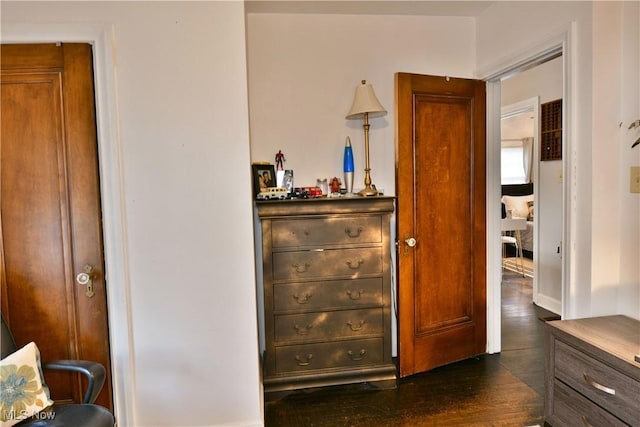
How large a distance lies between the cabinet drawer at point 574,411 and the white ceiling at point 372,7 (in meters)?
2.39

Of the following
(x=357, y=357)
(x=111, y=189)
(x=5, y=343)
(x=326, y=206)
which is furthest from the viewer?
(x=357, y=357)

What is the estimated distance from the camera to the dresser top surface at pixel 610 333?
68.6 inches

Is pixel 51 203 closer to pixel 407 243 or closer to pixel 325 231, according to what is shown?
pixel 325 231

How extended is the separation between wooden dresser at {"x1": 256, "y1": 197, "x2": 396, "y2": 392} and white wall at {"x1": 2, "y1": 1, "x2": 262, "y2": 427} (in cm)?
40

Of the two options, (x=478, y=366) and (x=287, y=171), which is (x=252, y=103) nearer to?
(x=287, y=171)

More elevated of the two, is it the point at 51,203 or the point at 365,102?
the point at 365,102

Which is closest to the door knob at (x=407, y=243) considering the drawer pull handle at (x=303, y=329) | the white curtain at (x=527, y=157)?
the drawer pull handle at (x=303, y=329)

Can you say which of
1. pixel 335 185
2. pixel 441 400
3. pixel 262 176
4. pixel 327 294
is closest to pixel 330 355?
pixel 327 294

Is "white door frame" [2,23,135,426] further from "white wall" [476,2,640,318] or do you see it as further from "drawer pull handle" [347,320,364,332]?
"white wall" [476,2,640,318]

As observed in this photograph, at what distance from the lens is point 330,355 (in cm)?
266

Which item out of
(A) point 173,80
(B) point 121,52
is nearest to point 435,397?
(A) point 173,80

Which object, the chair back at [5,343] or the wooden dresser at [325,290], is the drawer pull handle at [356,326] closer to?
the wooden dresser at [325,290]

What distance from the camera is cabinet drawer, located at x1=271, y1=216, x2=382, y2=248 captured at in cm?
256

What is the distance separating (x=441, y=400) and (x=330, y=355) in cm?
72
